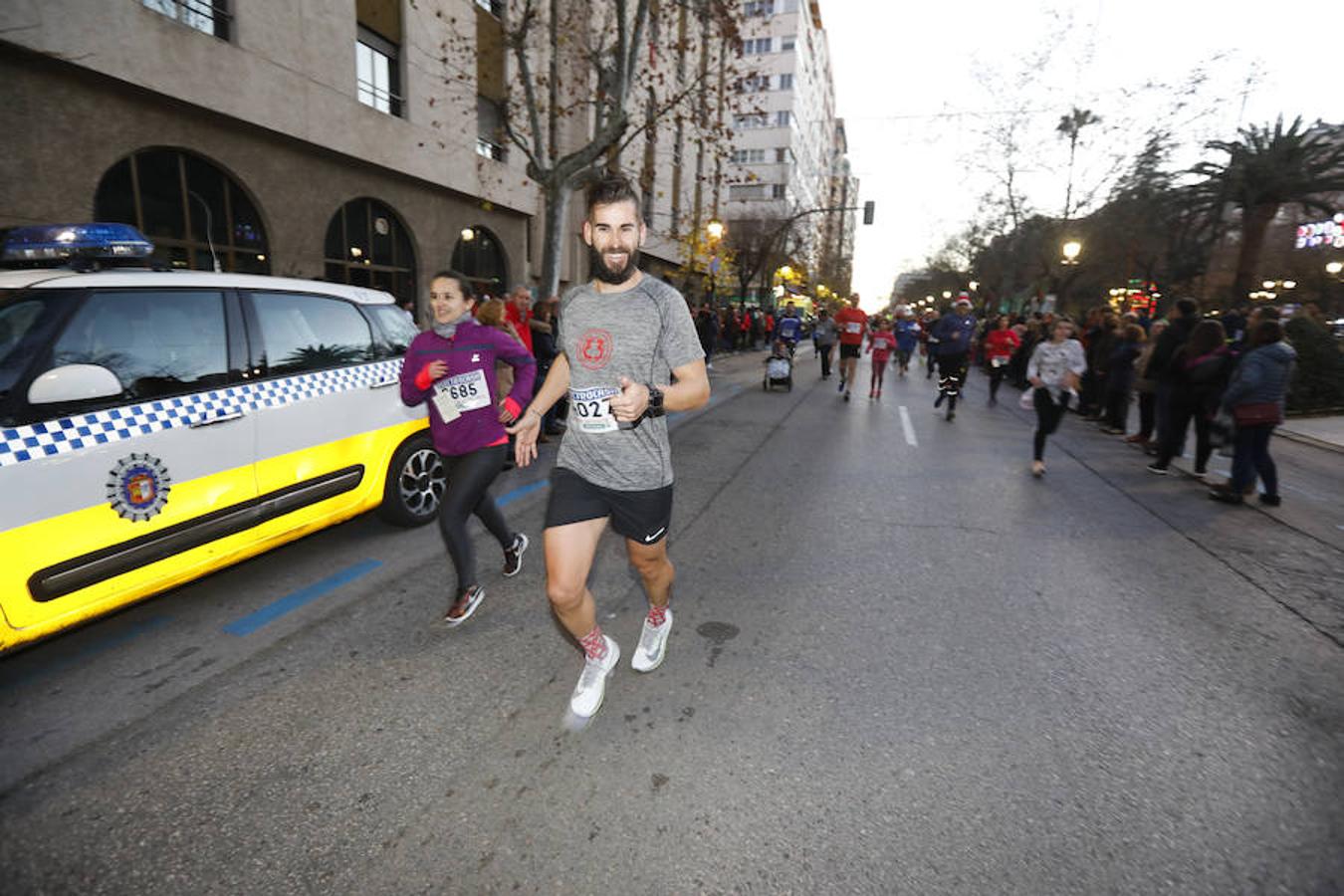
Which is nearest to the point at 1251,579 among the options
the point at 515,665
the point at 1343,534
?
the point at 1343,534

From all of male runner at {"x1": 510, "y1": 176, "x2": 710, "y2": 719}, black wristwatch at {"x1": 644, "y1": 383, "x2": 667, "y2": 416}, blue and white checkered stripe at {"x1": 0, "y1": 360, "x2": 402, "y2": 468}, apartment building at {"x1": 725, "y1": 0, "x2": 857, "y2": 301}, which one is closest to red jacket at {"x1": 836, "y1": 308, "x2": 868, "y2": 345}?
blue and white checkered stripe at {"x1": 0, "y1": 360, "x2": 402, "y2": 468}

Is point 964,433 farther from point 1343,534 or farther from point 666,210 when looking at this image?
point 666,210

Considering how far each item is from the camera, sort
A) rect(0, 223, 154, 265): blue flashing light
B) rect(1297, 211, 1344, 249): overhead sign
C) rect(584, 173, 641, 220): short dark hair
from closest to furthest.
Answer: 1. rect(584, 173, 641, 220): short dark hair
2. rect(0, 223, 154, 265): blue flashing light
3. rect(1297, 211, 1344, 249): overhead sign

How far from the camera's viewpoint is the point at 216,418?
10.8 ft

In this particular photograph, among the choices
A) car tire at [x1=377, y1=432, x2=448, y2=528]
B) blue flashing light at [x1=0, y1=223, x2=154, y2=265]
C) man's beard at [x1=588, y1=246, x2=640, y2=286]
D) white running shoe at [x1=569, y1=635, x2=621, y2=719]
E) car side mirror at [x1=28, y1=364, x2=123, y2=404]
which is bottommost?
white running shoe at [x1=569, y1=635, x2=621, y2=719]

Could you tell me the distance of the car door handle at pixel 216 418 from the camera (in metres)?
3.20

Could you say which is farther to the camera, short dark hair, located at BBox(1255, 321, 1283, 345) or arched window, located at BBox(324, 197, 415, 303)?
arched window, located at BBox(324, 197, 415, 303)

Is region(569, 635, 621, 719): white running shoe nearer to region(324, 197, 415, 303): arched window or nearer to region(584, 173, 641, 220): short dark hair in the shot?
region(584, 173, 641, 220): short dark hair

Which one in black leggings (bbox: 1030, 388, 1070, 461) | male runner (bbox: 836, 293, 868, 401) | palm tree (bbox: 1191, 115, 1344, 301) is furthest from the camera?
palm tree (bbox: 1191, 115, 1344, 301)

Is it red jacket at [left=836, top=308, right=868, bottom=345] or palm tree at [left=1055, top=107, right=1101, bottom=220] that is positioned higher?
palm tree at [left=1055, top=107, right=1101, bottom=220]

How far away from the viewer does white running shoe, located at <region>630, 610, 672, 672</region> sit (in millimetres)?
2932

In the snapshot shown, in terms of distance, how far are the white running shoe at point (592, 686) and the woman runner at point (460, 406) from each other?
1.02 metres

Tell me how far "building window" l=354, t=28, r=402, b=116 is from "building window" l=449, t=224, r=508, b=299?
344 cm

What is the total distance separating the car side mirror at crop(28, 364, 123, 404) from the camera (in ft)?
8.30
